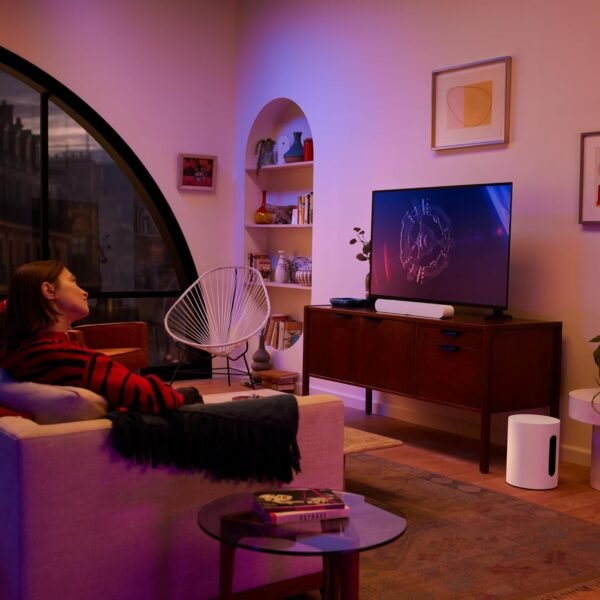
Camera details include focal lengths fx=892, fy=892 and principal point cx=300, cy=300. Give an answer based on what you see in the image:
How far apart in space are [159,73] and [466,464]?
13.0ft

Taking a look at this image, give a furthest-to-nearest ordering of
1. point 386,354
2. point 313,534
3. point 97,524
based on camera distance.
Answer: point 386,354
point 97,524
point 313,534

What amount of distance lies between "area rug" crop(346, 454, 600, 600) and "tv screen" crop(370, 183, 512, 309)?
1.13 m

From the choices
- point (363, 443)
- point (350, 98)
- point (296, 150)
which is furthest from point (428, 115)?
point (363, 443)

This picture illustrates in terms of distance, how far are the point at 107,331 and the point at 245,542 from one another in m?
3.84

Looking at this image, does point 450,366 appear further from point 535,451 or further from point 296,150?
point 296,150

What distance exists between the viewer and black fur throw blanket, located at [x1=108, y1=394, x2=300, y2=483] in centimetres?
231

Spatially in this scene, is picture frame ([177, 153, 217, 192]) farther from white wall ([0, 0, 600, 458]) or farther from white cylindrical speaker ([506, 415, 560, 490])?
white cylindrical speaker ([506, 415, 560, 490])

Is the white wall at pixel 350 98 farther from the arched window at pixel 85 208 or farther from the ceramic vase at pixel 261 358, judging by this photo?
the ceramic vase at pixel 261 358

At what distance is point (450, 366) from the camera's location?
468 cm

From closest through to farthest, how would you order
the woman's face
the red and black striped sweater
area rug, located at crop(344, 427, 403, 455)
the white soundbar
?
the red and black striped sweater → the woman's face → area rug, located at crop(344, 427, 403, 455) → the white soundbar

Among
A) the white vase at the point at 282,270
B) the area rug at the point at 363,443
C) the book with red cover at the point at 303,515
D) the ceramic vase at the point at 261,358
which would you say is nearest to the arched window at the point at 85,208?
the white vase at the point at 282,270

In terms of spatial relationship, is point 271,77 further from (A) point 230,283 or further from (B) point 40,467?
(B) point 40,467

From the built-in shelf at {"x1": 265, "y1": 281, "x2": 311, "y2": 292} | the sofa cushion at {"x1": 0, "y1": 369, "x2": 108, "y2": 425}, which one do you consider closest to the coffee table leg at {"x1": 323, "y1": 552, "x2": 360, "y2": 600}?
the sofa cushion at {"x1": 0, "y1": 369, "x2": 108, "y2": 425}

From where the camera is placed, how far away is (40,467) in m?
2.15
